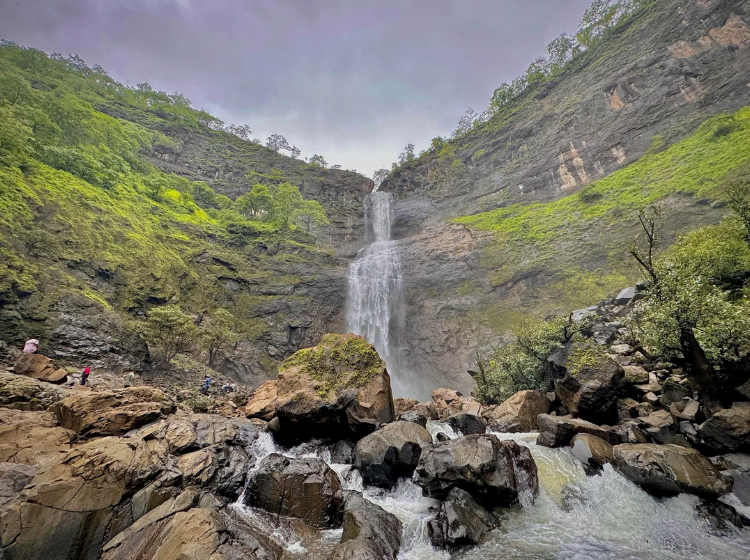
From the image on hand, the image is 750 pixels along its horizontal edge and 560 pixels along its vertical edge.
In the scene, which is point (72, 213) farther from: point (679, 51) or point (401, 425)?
point (679, 51)

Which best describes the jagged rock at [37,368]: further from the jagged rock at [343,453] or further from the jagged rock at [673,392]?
the jagged rock at [673,392]

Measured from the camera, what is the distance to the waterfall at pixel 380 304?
36875mm

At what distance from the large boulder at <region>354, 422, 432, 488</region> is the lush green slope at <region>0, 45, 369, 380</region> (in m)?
18.5

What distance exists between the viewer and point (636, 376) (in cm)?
1302

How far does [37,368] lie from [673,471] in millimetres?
21250

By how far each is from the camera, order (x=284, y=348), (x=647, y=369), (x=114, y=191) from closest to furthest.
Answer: (x=647, y=369) → (x=114, y=191) → (x=284, y=348)

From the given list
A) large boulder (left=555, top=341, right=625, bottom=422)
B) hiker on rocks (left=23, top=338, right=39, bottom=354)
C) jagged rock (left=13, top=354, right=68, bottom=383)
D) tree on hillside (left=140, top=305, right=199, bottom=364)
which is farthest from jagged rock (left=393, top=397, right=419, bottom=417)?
hiker on rocks (left=23, top=338, right=39, bottom=354)

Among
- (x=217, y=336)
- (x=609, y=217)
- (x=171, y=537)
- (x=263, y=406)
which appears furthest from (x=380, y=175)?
(x=171, y=537)

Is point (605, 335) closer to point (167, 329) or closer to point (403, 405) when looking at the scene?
point (403, 405)

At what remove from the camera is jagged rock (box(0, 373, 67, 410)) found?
9.25 meters

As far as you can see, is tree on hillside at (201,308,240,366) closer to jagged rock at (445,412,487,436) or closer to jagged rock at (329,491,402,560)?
jagged rock at (445,412,487,436)

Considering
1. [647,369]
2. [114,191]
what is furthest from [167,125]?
[647,369]

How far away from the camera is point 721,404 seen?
9078mm

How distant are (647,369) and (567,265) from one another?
2079 centimetres
